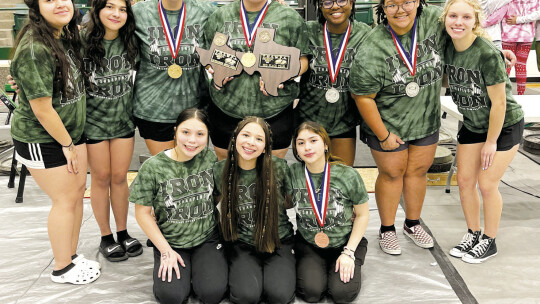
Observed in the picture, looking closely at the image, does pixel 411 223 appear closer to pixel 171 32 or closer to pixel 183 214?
pixel 183 214

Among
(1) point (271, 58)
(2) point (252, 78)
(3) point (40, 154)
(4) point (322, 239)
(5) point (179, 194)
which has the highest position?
(1) point (271, 58)

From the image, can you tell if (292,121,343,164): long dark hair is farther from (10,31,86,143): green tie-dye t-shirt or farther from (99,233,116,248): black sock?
(99,233,116,248): black sock

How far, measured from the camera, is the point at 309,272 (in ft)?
7.94

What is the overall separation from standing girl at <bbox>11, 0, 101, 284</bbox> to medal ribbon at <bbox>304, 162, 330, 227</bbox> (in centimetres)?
110

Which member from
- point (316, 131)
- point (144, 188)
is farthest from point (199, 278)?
point (316, 131)

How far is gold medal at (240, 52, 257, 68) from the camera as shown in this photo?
2.44 m

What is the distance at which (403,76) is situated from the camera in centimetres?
256

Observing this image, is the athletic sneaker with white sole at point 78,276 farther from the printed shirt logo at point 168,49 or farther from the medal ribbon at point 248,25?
the medal ribbon at point 248,25

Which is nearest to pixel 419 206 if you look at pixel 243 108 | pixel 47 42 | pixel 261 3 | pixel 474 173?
pixel 474 173

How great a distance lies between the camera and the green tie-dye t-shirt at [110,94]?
2.50 m

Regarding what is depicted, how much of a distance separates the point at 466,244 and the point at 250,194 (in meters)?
1.32

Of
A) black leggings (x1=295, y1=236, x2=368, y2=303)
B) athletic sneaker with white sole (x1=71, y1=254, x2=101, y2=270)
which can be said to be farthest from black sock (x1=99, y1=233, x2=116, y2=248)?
black leggings (x1=295, y1=236, x2=368, y2=303)

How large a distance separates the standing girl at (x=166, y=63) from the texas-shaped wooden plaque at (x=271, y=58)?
0.32 m

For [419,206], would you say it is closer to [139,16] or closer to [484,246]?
[484,246]
